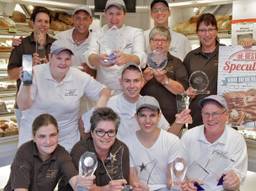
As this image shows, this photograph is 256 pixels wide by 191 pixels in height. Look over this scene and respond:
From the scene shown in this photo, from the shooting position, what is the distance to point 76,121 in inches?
130

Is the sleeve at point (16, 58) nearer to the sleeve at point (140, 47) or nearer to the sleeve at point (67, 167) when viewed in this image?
the sleeve at point (140, 47)

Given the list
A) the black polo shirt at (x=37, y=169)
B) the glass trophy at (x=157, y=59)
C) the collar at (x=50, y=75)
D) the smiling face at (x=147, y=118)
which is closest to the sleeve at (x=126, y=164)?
the smiling face at (x=147, y=118)

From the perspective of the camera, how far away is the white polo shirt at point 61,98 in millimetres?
3082

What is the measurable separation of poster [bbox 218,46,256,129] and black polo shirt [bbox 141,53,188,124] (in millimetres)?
338

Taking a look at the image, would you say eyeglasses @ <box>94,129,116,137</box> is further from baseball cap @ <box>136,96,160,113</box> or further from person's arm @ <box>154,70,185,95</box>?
person's arm @ <box>154,70,185,95</box>

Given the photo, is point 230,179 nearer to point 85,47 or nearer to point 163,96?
point 163,96

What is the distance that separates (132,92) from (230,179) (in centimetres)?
94

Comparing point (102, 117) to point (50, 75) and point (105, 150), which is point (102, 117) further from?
point (50, 75)

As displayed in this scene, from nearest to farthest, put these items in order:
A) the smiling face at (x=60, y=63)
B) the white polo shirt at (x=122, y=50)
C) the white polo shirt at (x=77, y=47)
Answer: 1. the smiling face at (x=60, y=63)
2. the white polo shirt at (x=122, y=50)
3. the white polo shirt at (x=77, y=47)

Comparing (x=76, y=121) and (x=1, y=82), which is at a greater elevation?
(x=1, y=82)

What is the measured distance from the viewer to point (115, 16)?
11.5ft

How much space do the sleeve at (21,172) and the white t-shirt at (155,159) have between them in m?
0.70

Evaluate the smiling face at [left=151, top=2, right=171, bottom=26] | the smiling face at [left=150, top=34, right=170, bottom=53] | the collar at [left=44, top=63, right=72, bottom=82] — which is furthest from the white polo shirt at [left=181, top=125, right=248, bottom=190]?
the smiling face at [left=151, top=2, right=171, bottom=26]

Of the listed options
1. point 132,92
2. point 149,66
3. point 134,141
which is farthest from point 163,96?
point 134,141
